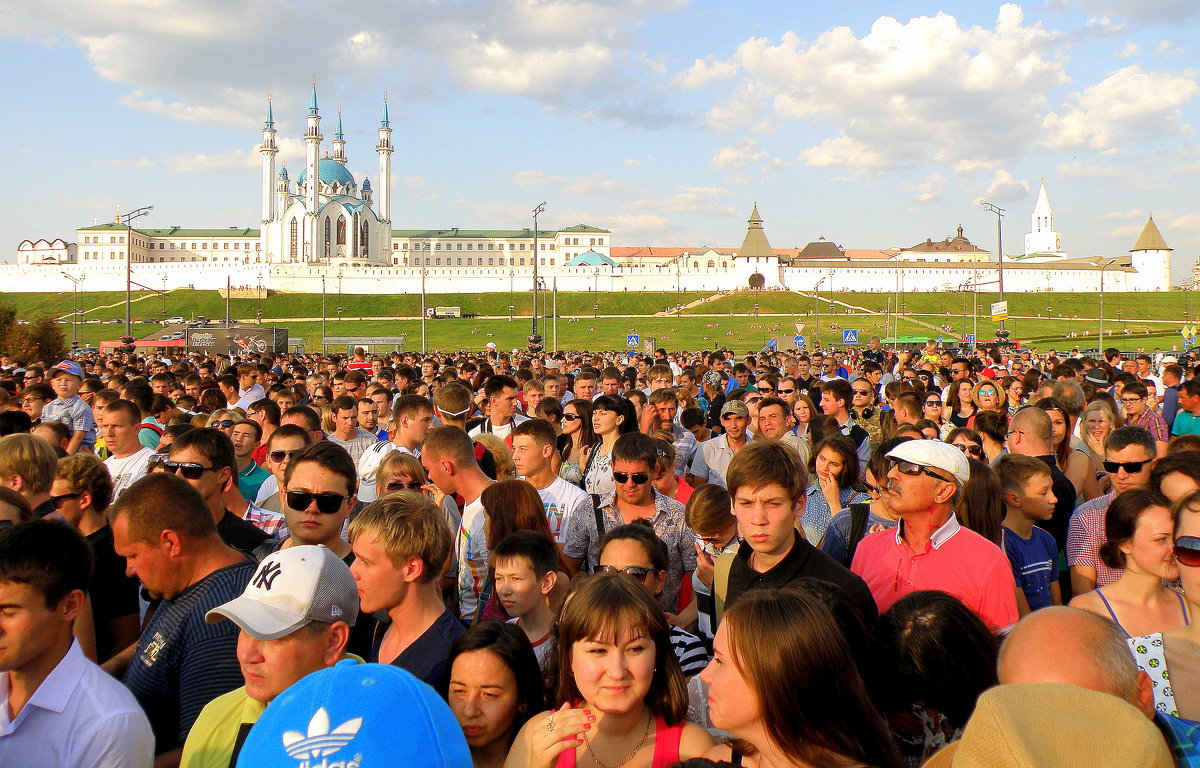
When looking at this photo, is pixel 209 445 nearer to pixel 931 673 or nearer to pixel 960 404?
pixel 931 673

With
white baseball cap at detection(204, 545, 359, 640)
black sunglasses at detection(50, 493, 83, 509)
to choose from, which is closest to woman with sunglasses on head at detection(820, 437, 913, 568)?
white baseball cap at detection(204, 545, 359, 640)

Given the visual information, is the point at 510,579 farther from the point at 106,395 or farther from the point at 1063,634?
the point at 106,395

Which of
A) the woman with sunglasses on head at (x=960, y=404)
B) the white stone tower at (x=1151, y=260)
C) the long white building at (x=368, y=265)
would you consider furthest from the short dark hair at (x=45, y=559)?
the white stone tower at (x=1151, y=260)

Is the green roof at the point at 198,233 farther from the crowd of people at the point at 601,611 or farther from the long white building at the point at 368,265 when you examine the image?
the crowd of people at the point at 601,611

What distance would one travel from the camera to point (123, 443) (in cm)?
721

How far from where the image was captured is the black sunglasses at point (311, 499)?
452 cm

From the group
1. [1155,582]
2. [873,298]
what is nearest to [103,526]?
[1155,582]

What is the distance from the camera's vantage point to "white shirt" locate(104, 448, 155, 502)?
6.93 meters

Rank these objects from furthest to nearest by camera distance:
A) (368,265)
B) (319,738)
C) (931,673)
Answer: (368,265) → (931,673) → (319,738)

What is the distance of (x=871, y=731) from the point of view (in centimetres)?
247

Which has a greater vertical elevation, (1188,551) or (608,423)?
(608,423)

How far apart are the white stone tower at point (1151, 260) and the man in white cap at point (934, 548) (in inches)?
6042

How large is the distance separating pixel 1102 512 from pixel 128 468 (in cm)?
694

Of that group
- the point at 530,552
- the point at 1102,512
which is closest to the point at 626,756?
the point at 530,552
